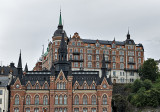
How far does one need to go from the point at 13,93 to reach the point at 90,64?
46424 mm

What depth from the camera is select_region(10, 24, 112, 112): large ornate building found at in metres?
93.8

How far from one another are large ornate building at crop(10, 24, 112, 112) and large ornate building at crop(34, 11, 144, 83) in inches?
1299

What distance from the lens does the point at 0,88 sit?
305 ft

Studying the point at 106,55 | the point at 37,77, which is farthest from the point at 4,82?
the point at 106,55

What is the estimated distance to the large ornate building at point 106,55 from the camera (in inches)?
5148

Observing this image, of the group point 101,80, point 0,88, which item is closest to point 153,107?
point 101,80

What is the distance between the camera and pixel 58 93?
94.6 meters

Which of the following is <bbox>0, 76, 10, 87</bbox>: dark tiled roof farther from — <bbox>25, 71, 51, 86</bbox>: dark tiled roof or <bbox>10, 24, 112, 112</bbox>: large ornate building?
<bbox>25, 71, 51, 86</bbox>: dark tiled roof

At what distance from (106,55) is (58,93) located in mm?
46240

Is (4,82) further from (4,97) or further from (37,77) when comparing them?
(37,77)

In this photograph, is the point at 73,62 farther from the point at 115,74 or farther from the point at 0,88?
the point at 0,88

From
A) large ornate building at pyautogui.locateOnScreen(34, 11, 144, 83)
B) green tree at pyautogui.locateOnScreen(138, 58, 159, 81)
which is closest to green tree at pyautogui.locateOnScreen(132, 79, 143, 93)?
green tree at pyautogui.locateOnScreen(138, 58, 159, 81)

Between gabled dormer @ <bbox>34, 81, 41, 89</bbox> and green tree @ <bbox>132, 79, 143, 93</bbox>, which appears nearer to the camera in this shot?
gabled dormer @ <bbox>34, 81, 41, 89</bbox>

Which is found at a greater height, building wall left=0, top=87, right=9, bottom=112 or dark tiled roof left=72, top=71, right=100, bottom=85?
dark tiled roof left=72, top=71, right=100, bottom=85
